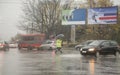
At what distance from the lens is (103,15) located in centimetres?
6362

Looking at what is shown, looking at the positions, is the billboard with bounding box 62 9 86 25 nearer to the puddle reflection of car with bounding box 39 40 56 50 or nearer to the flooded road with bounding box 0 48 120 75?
the puddle reflection of car with bounding box 39 40 56 50

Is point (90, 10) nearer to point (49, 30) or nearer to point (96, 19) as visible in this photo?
point (96, 19)

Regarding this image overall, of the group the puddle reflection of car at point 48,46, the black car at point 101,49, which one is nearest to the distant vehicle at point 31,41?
the puddle reflection of car at point 48,46

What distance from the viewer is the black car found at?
33.0 metres

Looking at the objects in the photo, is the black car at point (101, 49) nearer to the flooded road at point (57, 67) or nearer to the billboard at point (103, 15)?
the flooded road at point (57, 67)

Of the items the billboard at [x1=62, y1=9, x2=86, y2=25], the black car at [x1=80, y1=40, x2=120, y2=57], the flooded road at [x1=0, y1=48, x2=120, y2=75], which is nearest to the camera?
the flooded road at [x1=0, y1=48, x2=120, y2=75]

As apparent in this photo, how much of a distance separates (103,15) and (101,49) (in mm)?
30484

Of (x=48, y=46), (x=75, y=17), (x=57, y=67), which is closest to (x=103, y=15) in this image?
(x=75, y=17)

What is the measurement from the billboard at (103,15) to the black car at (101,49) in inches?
1062

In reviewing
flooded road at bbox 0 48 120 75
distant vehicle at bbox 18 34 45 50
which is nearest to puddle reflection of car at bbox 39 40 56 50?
distant vehicle at bbox 18 34 45 50

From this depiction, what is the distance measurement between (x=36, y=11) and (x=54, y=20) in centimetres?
485

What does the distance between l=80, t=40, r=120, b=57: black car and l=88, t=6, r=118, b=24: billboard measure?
26979mm

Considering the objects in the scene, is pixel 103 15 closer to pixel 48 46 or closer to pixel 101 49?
pixel 48 46

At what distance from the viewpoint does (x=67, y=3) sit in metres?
87.6
